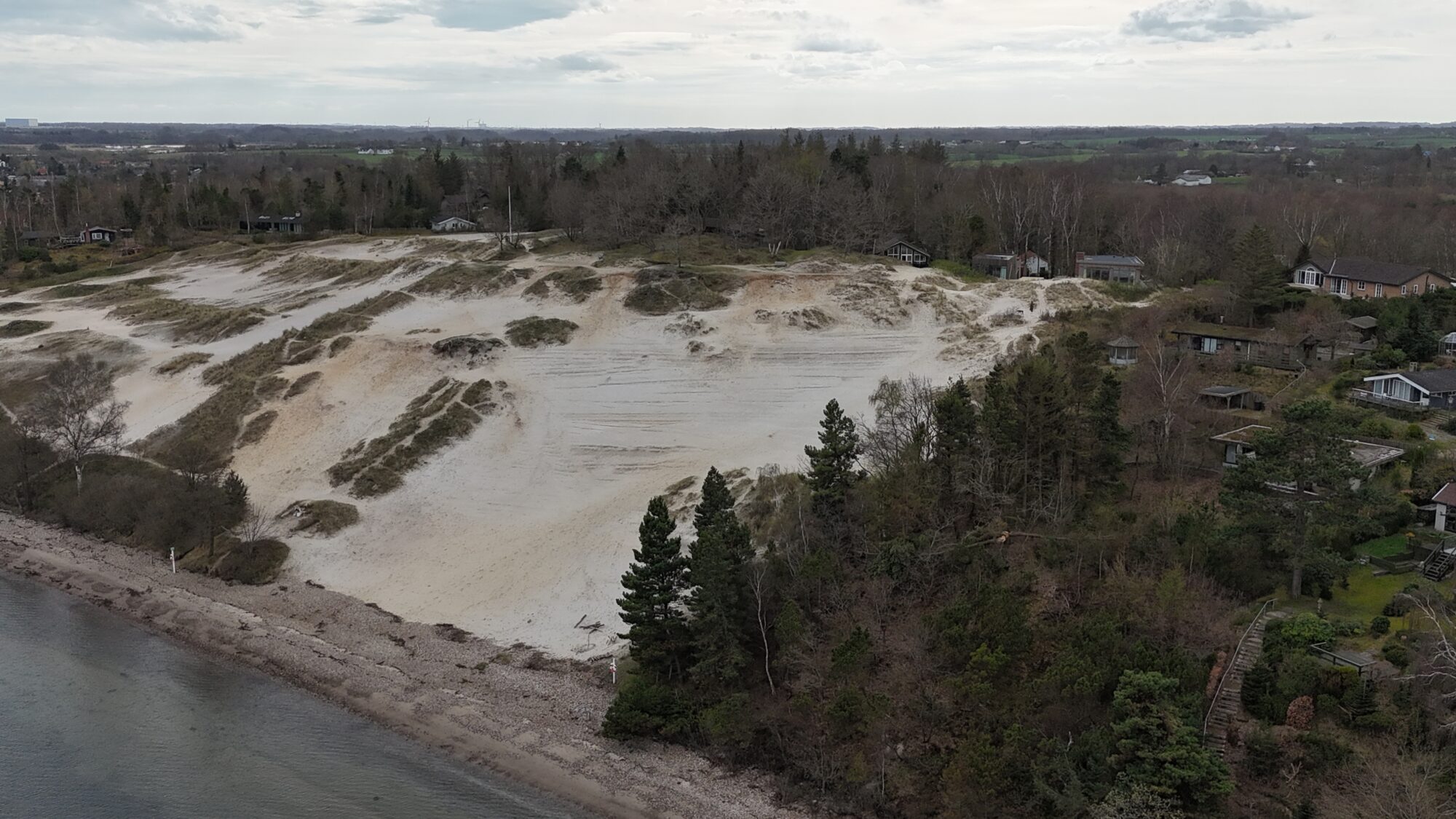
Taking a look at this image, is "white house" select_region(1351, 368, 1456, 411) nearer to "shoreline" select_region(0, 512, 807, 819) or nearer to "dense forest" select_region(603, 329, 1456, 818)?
"dense forest" select_region(603, 329, 1456, 818)

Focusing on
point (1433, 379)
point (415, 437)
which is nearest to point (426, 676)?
point (415, 437)

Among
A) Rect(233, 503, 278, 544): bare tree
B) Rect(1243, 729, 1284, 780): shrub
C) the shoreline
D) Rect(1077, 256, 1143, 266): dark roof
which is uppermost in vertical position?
Rect(1077, 256, 1143, 266): dark roof

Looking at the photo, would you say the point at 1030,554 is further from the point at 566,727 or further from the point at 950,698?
the point at 566,727

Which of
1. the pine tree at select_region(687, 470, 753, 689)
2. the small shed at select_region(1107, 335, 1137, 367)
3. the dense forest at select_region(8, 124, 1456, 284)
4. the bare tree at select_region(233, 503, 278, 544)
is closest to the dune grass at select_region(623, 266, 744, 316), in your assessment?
the dense forest at select_region(8, 124, 1456, 284)

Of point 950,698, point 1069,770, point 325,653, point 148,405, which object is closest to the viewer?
point 1069,770

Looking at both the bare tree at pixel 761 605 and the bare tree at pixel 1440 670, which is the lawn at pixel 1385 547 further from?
the bare tree at pixel 761 605

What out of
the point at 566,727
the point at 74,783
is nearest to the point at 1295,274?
the point at 566,727

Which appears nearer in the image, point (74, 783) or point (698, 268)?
point (74, 783)
